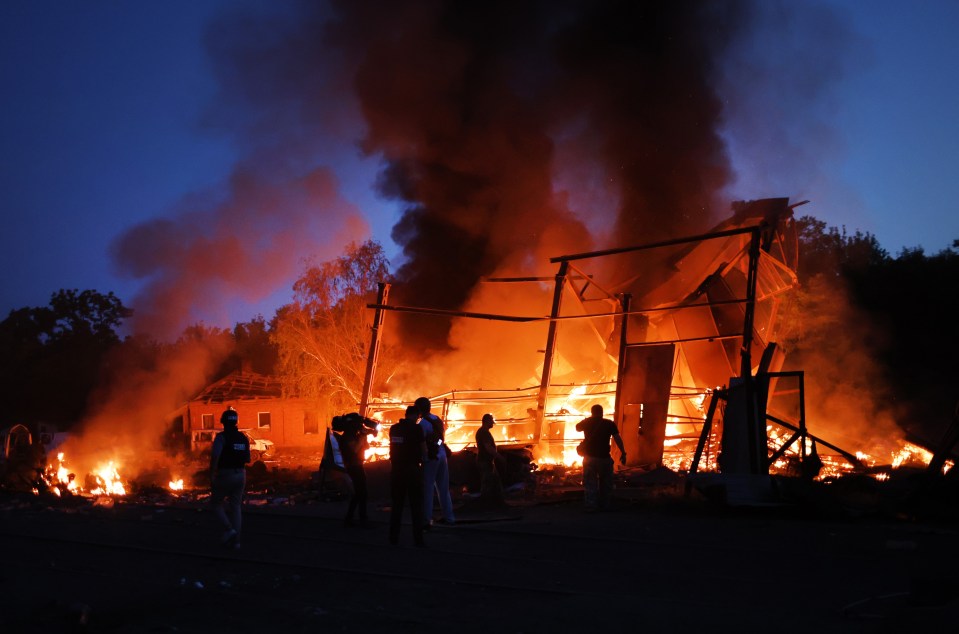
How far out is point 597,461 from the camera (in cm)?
1246

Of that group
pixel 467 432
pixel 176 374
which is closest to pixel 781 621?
pixel 467 432

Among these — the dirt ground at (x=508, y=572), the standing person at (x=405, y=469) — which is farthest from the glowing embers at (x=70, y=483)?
the standing person at (x=405, y=469)

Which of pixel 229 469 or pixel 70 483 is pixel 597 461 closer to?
pixel 229 469

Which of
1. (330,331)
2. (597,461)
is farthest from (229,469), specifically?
(330,331)

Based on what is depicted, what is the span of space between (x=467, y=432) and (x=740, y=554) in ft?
49.6

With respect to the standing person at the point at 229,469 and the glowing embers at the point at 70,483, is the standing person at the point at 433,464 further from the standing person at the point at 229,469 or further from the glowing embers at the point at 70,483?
the glowing embers at the point at 70,483

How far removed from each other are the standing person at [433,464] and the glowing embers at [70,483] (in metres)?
9.92

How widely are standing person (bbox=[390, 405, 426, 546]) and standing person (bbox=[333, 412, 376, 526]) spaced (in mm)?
1661

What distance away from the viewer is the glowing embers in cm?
1767

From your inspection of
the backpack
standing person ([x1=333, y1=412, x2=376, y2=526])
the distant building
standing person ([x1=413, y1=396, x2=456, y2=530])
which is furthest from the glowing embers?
the distant building

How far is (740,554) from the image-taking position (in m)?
8.52

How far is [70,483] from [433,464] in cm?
1285

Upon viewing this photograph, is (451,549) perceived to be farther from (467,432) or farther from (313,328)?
(313,328)

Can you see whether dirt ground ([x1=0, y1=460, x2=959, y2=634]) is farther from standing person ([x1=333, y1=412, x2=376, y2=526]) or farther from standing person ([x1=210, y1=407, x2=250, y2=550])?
standing person ([x1=210, y1=407, x2=250, y2=550])
